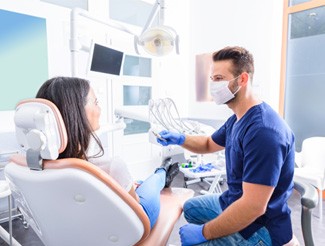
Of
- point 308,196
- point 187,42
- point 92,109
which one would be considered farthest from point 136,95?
point 308,196

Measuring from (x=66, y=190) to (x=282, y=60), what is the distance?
3003 millimetres

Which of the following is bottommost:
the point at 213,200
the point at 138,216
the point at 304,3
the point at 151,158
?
the point at 151,158

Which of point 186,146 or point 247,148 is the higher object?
point 247,148

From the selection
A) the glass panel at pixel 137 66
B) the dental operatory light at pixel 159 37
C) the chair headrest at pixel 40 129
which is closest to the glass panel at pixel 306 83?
the glass panel at pixel 137 66

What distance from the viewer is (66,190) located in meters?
0.70

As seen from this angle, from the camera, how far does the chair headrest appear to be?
64 cm

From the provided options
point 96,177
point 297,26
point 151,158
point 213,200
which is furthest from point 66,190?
point 297,26

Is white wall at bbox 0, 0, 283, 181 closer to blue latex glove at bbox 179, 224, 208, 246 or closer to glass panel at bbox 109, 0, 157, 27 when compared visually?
glass panel at bbox 109, 0, 157, 27

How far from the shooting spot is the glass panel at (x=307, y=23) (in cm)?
271

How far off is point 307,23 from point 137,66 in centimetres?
206

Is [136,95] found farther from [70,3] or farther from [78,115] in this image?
[78,115]

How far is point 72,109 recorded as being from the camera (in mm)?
856

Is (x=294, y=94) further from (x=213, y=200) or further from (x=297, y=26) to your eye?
(x=213, y=200)

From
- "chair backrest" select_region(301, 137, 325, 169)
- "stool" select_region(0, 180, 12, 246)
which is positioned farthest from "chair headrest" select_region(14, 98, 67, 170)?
Result: "chair backrest" select_region(301, 137, 325, 169)
